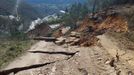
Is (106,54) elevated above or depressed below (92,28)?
above

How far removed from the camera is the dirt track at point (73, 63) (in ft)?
35.3

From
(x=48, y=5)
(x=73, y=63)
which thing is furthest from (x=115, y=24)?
(x=48, y=5)

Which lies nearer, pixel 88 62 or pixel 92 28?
pixel 88 62

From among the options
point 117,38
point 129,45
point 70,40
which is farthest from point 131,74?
point 70,40

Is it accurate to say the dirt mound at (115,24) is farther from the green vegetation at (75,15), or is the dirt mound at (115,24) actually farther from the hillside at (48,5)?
the hillside at (48,5)

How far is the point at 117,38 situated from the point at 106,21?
6.42m

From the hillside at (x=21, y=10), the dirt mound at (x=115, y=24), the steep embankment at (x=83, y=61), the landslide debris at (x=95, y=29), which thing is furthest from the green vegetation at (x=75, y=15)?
the hillside at (x=21, y=10)

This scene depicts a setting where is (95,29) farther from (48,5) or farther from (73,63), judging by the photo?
(48,5)

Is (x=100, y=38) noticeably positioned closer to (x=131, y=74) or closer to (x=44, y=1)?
(x=131, y=74)

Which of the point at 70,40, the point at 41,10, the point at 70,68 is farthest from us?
the point at 41,10

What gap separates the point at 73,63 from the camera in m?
12.1

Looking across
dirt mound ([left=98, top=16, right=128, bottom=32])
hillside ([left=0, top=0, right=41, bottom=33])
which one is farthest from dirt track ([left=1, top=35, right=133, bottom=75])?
hillside ([left=0, top=0, right=41, bottom=33])

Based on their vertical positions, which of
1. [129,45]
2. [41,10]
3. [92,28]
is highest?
[129,45]

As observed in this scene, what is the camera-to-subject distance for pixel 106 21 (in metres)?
23.7
